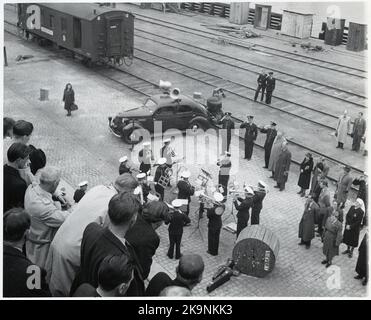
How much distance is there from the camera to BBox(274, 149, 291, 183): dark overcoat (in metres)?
15.3

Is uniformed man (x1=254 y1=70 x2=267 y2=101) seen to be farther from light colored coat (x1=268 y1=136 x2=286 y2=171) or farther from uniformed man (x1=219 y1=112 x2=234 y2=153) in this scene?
light colored coat (x1=268 y1=136 x2=286 y2=171)

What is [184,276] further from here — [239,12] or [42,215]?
[239,12]

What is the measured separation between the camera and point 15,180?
6.76 metres

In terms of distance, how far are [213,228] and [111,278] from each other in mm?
7628

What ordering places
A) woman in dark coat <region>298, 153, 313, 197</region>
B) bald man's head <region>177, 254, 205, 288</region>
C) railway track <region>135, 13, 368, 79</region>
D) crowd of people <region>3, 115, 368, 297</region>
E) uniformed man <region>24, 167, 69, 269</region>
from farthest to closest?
railway track <region>135, 13, 368, 79</region>, woman in dark coat <region>298, 153, 313, 197</region>, uniformed man <region>24, 167, 69, 269</region>, bald man's head <region>177, 254, 205, 288</region>, crowd of people <region>3, 115, 368, 297</region>

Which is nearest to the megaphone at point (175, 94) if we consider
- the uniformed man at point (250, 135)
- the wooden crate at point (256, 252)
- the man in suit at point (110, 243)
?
the uniformed man at point (250, 135)

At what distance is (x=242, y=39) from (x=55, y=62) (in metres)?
13.6

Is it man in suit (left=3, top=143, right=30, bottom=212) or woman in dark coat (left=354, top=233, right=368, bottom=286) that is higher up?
man in suit (left=3, top=143, right=30, bottom=212)

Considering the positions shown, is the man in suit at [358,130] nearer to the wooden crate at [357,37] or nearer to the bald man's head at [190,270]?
the bald man's head at [190,270]

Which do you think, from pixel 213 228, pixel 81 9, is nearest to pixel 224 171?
pixel 213 228

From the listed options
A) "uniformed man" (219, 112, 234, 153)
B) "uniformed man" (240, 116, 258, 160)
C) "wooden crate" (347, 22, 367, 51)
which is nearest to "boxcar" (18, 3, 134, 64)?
"uniformed man" (219, 112, 234, 153)

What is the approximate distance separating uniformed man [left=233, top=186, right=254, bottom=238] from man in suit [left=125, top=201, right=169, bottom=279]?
247 inches

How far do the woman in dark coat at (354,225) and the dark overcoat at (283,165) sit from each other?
3.40 metres
